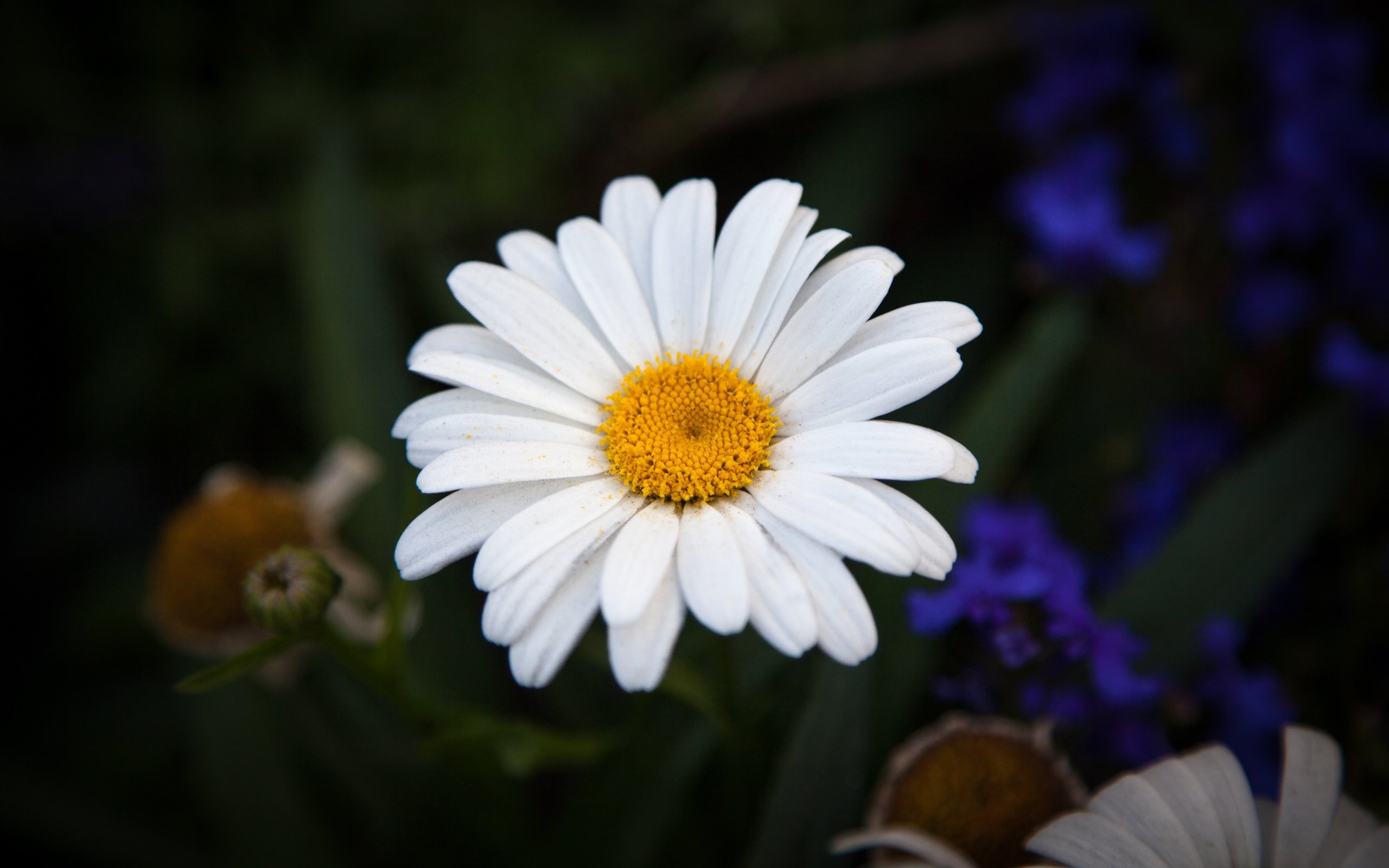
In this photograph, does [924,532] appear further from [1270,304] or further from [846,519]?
[1270,304]

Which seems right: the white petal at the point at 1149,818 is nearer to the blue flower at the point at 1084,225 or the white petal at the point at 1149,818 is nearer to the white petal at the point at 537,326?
the white petal at the point at 537,326

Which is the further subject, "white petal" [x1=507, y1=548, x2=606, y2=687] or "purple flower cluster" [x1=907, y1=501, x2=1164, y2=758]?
"purple flower cluster" [x1=907, y1=501, x2=1164, y2=758]

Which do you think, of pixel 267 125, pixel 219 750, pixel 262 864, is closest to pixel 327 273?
pixel 267 125

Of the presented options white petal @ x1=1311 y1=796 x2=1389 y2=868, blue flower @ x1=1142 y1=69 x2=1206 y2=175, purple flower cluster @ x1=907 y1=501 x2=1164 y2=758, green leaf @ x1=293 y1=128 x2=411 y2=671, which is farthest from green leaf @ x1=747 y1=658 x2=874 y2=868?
blue flower @ x1=1142 y1=69 x2=1206 y2=175

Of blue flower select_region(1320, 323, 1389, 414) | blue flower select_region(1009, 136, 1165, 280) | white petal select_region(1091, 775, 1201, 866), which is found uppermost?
blue flower select_region(1009, 136, 1165, 280)

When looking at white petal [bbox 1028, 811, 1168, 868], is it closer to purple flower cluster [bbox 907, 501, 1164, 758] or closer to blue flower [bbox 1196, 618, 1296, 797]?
purple flower cluster [bbox 907, 501, 1164, 758]

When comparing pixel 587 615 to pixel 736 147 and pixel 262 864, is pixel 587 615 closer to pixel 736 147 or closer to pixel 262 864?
pixel 262 864

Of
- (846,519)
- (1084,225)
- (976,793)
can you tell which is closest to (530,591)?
(846,519)
